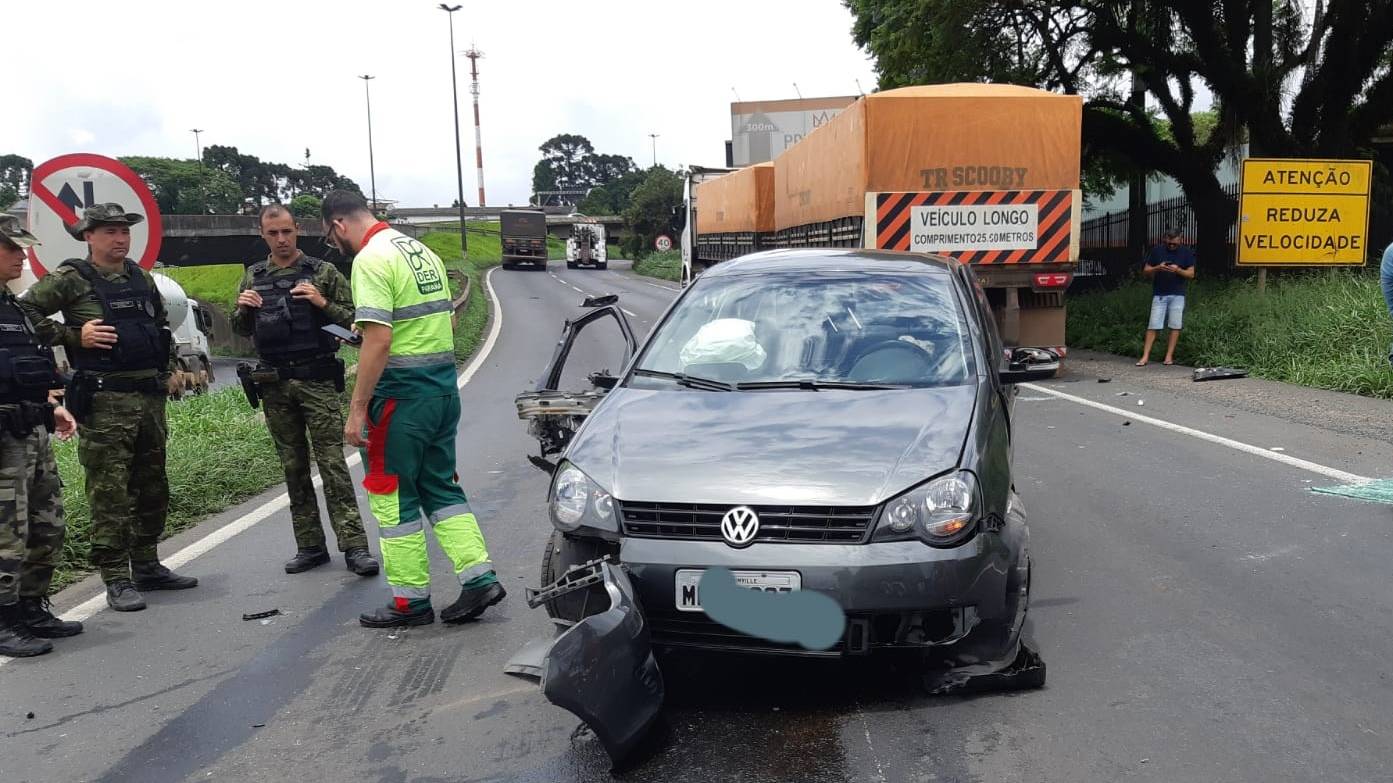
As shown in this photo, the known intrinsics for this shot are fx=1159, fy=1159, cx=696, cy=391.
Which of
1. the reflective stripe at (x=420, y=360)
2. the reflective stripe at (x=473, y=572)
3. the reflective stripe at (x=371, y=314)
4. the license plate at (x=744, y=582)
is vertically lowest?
the reflective stripe at (x=473, y=572)

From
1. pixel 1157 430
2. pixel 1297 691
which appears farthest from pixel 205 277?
pixel 1297 691

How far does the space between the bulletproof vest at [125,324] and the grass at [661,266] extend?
4561cm

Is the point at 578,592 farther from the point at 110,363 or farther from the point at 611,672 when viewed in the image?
the point at 110,363

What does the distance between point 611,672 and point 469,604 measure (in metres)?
1.80

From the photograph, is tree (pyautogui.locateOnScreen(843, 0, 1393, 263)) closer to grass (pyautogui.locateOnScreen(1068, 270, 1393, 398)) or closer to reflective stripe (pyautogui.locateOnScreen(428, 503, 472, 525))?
grass (pyautogui.locateOnScreen(1068, 270, 1393, 398))

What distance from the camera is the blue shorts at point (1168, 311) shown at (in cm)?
1416

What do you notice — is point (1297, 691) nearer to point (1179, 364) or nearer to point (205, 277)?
point (1179, 364)

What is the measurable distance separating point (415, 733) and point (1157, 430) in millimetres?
7425

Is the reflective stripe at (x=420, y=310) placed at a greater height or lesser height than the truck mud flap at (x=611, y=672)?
greater

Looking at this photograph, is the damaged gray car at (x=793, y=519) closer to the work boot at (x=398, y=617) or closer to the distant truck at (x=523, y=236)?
the work boot at (x=398, y=617)

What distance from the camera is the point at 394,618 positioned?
5.01 meters

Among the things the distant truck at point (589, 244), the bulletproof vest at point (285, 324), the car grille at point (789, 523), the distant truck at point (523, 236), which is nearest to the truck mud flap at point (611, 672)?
the car grille at point (789, 523)

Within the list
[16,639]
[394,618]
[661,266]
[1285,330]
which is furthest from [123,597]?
[661,266]

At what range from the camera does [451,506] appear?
203 inches
